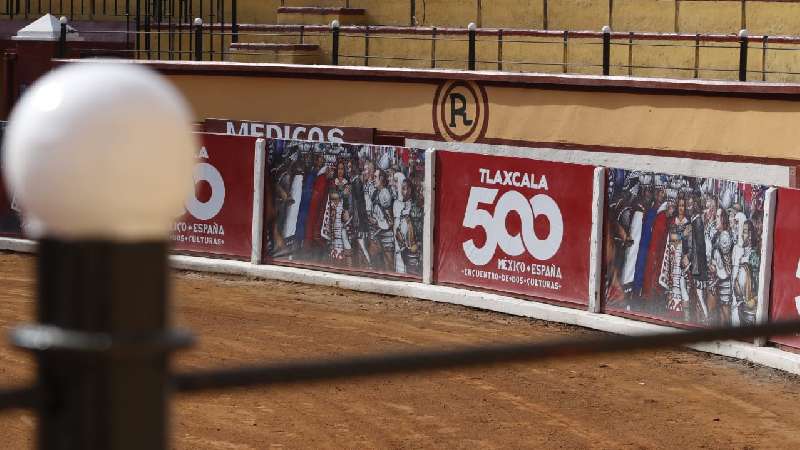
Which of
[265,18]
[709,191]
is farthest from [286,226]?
[265,18]

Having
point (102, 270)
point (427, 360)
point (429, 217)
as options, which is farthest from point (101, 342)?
point (429, 217)

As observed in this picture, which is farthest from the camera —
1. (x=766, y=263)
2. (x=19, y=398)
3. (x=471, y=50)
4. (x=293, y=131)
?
(x=293, y=131)

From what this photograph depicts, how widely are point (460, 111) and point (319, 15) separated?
6.69 meters

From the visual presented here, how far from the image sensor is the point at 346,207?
16.5 metres

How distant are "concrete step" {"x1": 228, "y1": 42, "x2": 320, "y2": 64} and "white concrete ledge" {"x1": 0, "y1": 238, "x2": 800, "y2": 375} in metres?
5.76

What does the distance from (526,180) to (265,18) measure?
1309cm

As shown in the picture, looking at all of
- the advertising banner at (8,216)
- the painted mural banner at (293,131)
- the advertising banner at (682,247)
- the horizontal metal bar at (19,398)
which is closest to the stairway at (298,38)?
the painted mural banner at (293,131)

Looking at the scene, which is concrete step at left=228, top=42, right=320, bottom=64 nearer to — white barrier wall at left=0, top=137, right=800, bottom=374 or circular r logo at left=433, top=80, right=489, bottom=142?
circular r logo at left=433, top=80, right=489, bottom=142

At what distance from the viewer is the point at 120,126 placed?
119 cm

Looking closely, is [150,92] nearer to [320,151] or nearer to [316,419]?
[316,419]

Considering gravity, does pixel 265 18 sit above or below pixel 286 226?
above

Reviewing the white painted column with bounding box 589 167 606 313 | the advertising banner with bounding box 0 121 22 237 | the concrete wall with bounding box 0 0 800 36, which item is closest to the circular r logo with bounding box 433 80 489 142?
the concrete wall with bounding box 0 0 800 36

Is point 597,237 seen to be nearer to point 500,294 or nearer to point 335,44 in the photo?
point 500,294

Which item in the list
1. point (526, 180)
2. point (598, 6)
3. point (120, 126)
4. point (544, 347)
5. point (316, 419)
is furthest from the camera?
point (598, 6)
